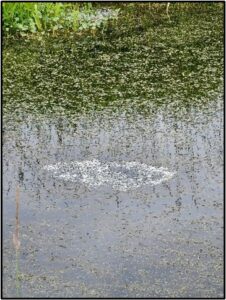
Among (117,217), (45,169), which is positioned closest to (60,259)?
(117,217)

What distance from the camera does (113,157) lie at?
12.6ft

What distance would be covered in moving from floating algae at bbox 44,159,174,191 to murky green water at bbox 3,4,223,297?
0.02m

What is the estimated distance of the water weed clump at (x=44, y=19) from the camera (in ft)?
20.7

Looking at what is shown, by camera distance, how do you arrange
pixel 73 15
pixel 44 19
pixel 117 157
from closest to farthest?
pixel 117 157 < pixel 44 19 < pixel 73 15

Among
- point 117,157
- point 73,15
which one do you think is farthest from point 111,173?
point 73,15

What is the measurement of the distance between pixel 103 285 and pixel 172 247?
420 millimetres

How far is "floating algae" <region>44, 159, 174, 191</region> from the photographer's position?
139 inches

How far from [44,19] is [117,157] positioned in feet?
9.99

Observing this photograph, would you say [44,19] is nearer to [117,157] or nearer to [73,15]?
[73,15]

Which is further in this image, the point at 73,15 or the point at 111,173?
the point at 73,15

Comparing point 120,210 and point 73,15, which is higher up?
point 73,15

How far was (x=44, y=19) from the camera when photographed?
6500 millimetres

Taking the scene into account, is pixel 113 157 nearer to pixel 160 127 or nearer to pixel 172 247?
pixel 160 127

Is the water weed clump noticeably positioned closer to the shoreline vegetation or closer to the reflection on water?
the shoreline vegetation
